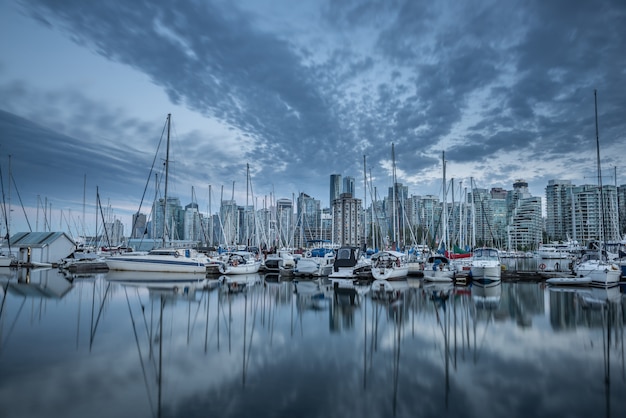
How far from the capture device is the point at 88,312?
18.3m

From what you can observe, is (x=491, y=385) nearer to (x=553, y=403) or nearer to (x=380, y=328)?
(x=553, y=403)

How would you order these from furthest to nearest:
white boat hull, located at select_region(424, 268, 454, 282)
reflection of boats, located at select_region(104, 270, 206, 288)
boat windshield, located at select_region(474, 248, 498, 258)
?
boat windshield, located at select_region(474, 248, 498, 258), white boat hull, located at select_region(424, 268, 454, 282), reflection of boats, located at select_region(104, 270, 206, 288)

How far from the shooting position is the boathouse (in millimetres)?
49781

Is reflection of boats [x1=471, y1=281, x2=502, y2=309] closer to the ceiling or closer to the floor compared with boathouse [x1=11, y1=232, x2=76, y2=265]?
closer to the floor

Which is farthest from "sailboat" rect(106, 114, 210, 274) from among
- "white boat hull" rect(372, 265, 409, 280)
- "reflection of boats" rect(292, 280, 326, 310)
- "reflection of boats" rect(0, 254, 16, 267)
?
"white boat hull" rect(372, 265, 409, 280)

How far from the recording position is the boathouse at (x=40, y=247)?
163 ft

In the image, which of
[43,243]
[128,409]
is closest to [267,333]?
[128,409]

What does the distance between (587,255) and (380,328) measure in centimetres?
3169

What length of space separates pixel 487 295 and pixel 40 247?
52.9 metres

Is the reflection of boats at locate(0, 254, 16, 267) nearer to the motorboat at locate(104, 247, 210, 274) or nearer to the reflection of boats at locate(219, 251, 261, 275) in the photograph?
the motorboat at locate(104, 247, 210, 274)

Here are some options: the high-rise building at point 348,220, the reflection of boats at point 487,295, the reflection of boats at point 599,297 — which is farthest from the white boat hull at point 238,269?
the high-rise building at point 348,220

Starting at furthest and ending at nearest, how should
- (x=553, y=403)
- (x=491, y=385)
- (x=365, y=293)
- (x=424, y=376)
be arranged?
(x=365, y=293) < (x=424, y=376) < (x=491, y=385) < (x=553, y=403)

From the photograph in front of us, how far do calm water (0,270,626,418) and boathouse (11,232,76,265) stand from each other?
112ft

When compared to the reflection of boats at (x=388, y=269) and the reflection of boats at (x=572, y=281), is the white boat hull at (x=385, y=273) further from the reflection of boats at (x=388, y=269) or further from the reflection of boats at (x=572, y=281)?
the reflection of boats at (x=572, y=281)
